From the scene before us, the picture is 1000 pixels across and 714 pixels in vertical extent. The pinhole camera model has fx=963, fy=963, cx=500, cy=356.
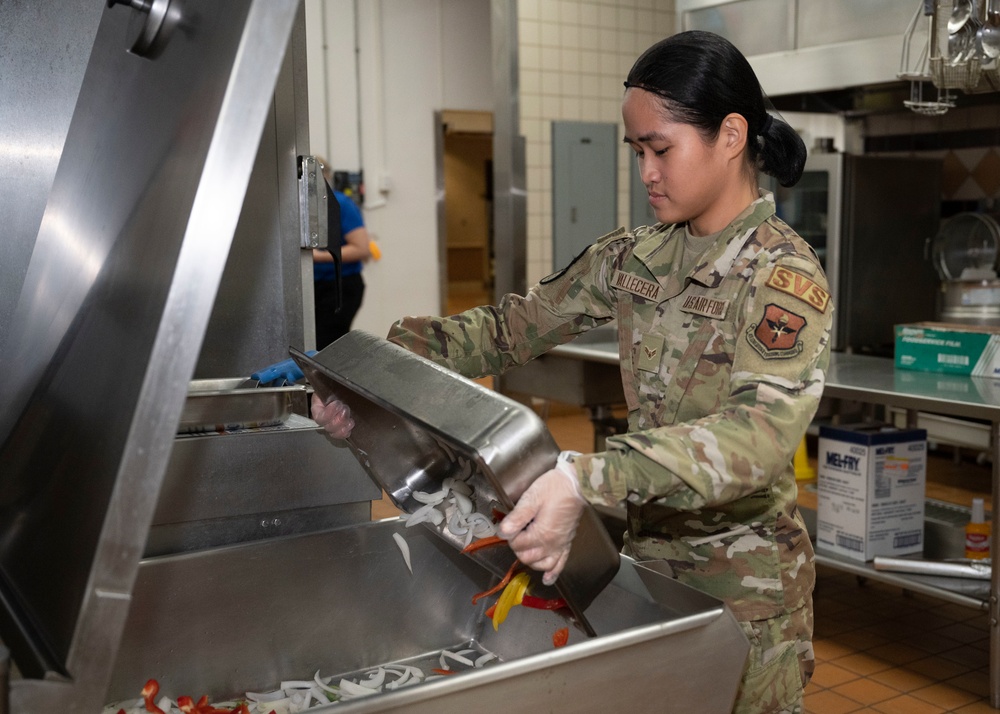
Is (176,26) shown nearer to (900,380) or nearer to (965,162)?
(900,380)

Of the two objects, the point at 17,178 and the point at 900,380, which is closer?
the point at 17,178

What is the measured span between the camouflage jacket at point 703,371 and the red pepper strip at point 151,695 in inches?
23.4

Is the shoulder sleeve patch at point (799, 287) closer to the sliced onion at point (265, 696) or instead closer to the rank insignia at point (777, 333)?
the rank insignia at point (777, 333)

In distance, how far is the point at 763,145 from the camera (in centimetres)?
135

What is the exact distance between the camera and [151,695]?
1.32 m

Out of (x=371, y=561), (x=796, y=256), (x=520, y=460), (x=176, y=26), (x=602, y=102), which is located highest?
(x=602, y=102)

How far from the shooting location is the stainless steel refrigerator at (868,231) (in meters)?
4.67

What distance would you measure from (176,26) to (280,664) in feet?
3.08

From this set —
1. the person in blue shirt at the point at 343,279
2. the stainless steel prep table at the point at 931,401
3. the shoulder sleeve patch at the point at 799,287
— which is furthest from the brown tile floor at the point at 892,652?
the person in blue shirt at the point at 343,279

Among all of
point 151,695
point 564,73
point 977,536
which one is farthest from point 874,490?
point 564,73

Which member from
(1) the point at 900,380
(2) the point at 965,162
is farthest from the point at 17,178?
(2) the point at 965,162

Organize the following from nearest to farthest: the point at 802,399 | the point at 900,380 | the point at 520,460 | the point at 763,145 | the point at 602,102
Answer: the point at 520,460 → the point at 802,399 → the point at 763,145 → the point at 900,380 → the point at 602,102

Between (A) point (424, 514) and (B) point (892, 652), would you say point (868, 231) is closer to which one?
(B) point (892, 652)

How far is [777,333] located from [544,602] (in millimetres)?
466
